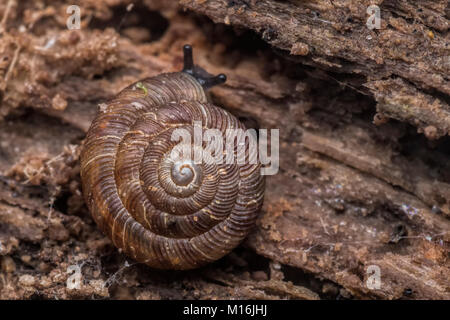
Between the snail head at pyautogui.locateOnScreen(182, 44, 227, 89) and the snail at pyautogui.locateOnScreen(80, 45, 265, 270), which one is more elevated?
the snail head at pyautogui.locateOnScreen(182, 44, 227, 89)

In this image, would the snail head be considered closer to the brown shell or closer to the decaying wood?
the decaying wood

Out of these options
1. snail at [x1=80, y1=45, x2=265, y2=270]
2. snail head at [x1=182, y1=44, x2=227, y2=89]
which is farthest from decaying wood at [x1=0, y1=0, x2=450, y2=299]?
snail at [x1=80, y1=45, x2=265, y2=270]

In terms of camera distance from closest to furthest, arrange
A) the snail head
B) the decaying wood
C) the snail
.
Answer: the snail
the decaying wood
the snail head

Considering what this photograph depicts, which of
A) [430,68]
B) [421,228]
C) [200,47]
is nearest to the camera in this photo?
[430,68]

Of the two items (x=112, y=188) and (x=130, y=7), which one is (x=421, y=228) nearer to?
(x=112, y=188)

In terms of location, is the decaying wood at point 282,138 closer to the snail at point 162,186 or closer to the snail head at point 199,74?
the snail head at point 199,74

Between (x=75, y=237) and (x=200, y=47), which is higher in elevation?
(x=200, y=47)

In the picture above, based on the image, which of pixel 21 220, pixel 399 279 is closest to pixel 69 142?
pixel 21 220
